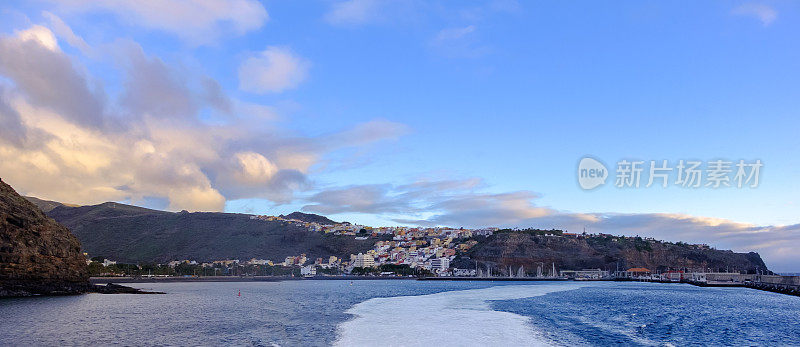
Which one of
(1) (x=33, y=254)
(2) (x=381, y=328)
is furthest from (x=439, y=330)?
(1) (x=33, y=254)

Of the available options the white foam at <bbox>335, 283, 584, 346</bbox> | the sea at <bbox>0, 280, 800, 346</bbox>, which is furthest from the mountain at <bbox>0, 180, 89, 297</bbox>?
the white foam at <bbox>335, 283, 584, 346</bbox>

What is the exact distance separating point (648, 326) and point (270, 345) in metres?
30.2

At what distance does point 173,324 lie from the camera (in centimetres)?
4100

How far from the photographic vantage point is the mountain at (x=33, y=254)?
6669 cm

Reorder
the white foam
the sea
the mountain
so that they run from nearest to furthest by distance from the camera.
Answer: the white foam < the sea < the mountain

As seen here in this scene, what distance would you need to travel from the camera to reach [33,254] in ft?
230

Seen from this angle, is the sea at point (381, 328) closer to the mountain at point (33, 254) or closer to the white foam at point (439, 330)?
the white foam at point (439, 330)

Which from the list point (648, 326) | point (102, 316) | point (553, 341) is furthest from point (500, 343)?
point (102, 316)

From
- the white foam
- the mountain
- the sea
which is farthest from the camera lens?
the mountain

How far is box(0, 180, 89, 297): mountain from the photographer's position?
66688mm

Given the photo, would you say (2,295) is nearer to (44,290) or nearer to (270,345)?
(44,290)

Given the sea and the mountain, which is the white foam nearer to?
the sea

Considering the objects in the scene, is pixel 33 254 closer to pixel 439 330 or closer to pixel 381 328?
pixel 381 328

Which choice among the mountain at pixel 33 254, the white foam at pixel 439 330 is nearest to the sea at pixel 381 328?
the white foam at pixel 439 330
